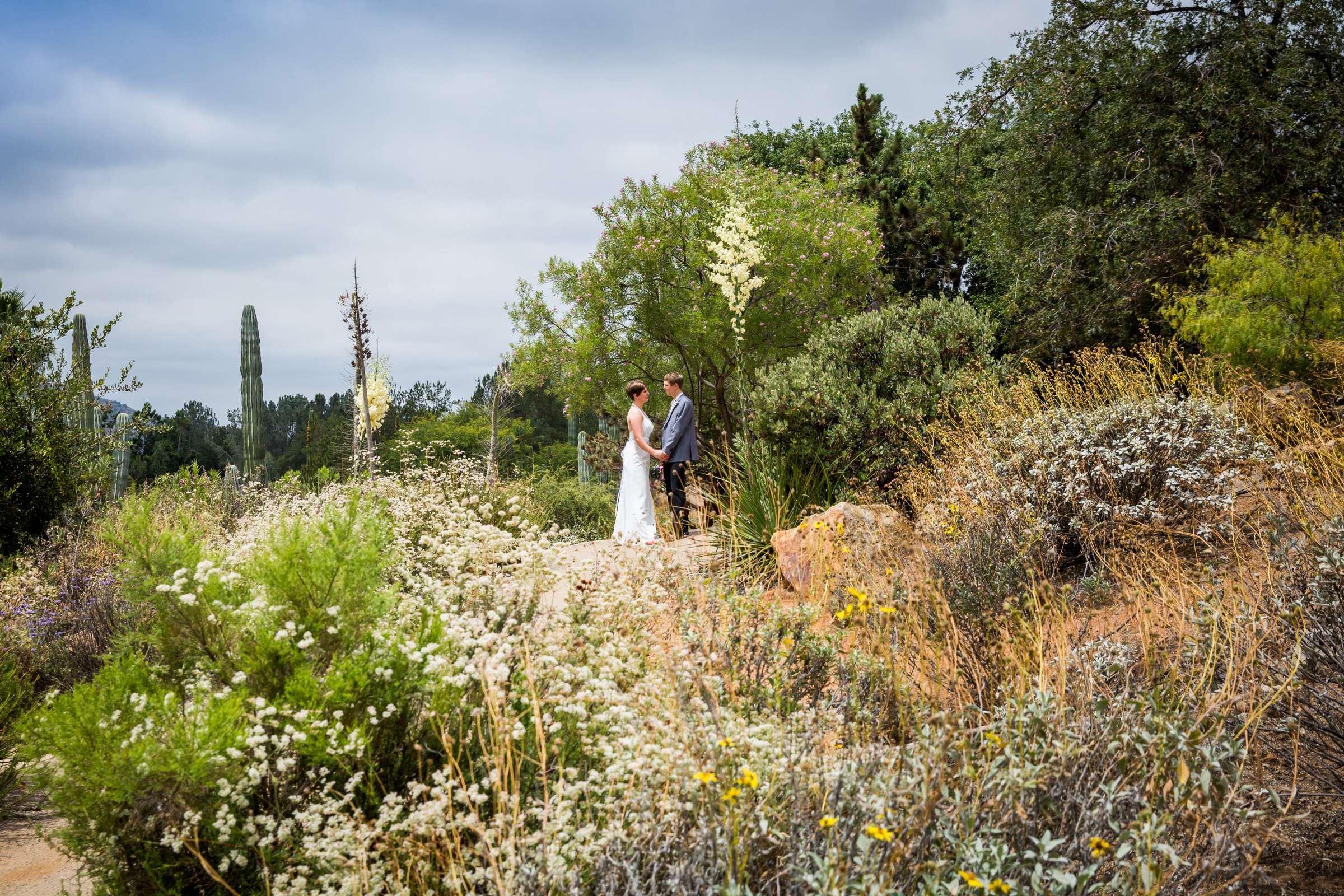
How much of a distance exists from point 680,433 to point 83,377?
5558 millimetres

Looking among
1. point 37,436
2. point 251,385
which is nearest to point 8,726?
point 37,436

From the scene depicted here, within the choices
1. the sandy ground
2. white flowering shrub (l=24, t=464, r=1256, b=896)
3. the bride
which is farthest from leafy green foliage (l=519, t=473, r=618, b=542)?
white flowering shrub (l=24, t=464, r=1256, b=896)

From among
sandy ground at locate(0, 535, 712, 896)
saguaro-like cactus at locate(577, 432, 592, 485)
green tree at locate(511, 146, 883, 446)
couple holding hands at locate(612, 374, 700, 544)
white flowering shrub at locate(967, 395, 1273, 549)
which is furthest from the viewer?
saguaro-like cactus at locate(577, 432, 592, 485)

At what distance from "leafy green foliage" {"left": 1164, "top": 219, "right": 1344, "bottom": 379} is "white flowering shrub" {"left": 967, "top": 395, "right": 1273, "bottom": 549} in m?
4.58

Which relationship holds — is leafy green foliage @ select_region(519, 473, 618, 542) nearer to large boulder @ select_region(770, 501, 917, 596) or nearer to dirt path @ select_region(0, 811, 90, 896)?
large boulder @ select_region(770, 501, 917, 596)

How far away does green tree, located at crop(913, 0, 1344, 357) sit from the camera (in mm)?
11922

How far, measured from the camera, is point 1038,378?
7852 mm

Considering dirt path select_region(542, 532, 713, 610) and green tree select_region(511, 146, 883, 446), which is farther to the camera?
green tree select_region(511, 146, 883, 446)

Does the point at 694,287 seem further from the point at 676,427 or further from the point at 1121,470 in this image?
the point at 1121,470

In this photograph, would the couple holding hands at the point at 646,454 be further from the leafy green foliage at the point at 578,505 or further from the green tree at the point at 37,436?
the green tree at the point at 37,436

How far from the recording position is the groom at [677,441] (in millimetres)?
9367

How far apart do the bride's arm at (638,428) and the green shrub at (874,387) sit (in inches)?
49.9

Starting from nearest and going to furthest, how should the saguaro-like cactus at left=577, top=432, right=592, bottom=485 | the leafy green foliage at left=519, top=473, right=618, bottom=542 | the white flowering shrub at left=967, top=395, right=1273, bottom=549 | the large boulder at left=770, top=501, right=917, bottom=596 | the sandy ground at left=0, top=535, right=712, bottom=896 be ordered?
the sandy ground at left=0, top=535, right=712, bottom=896
the large boulder at left=770, top=501, right=917, bottom=596
the white flowering shrub at left=967, top=395, right=1273, bottom=549
the leafy green foliage at left=519, top=473, right=618, bottom=542
the saguaro-like cactus at left=577, top=432, right=592, bottom=485

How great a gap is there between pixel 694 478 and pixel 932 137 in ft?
30.9
